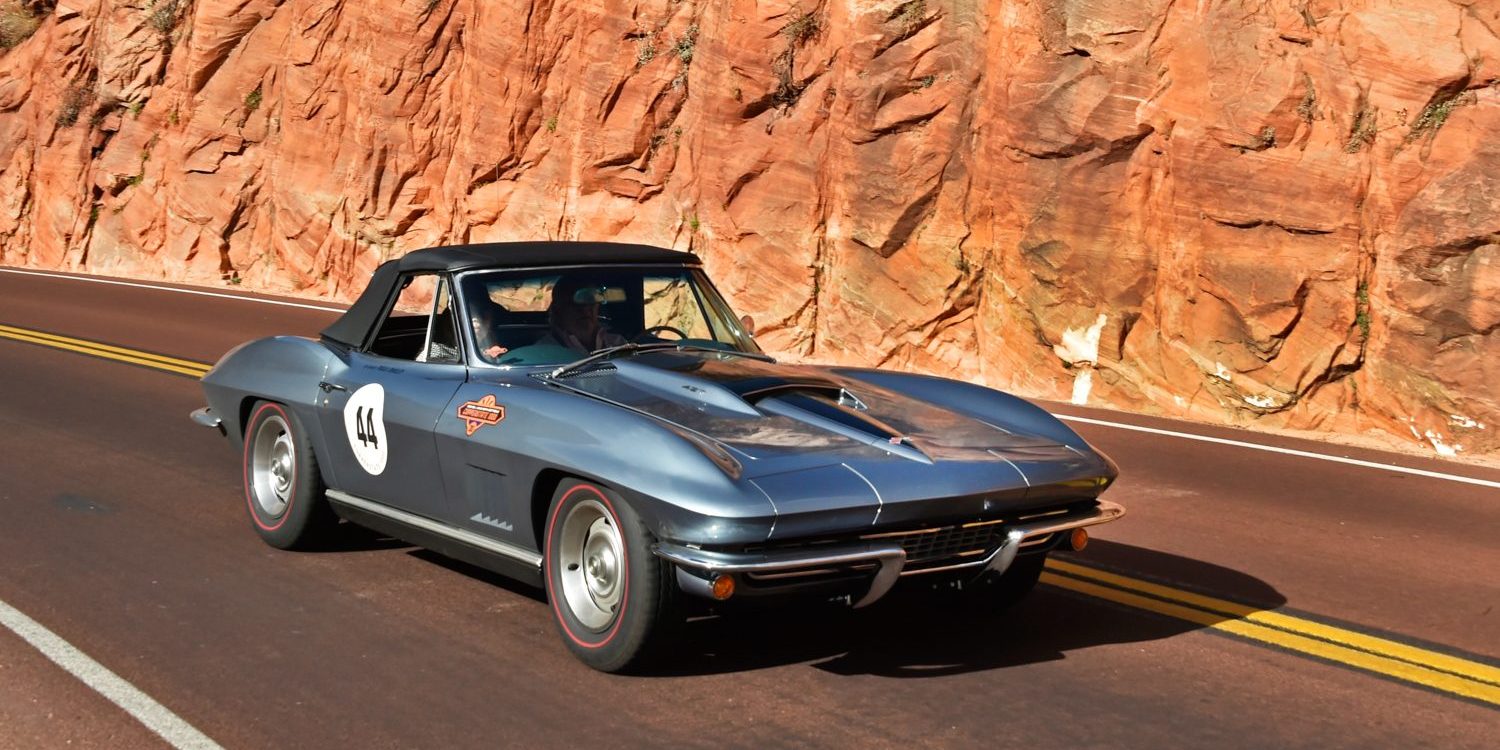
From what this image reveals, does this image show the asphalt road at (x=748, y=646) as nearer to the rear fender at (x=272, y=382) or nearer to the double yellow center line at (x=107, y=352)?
the rear fender at (x=272, y=382)

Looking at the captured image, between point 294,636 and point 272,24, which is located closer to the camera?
point 294,636

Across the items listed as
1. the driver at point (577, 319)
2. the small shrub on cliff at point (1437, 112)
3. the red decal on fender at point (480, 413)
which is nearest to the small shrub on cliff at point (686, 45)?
the small shrub on cliff at point (1437, 112)

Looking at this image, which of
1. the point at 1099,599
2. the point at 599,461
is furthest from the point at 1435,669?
the point at 599,461

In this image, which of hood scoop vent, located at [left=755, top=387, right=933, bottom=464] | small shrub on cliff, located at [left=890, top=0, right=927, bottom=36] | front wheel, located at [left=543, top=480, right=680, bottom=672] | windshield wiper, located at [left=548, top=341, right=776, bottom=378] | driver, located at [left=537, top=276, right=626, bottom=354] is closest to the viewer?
front wheel, located at [left=543, top=480, right=680, bottom=672]

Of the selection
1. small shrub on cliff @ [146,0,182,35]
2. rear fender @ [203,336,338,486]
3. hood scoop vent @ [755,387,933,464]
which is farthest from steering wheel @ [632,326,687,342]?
small shrub on cliff @ [146,0,182,35]

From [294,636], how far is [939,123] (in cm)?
1267

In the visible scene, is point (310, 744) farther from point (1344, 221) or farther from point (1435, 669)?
point (1344, 221)

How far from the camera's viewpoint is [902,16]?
698 inches

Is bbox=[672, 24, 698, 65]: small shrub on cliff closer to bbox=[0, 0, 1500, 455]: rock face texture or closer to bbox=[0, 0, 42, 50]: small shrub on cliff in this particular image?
bbox=[0, 0, 1500, 455]: rock face texture

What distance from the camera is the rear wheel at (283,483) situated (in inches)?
275

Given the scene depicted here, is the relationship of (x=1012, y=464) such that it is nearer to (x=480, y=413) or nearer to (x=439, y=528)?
(x=480, y=413)

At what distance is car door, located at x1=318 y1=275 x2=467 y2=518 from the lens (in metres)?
6.20

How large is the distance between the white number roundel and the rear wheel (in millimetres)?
440

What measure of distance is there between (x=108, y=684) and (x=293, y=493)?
1.90m
